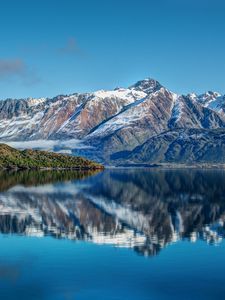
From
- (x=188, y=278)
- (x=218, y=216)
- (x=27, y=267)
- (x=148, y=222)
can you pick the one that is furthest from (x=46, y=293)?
(x=218, y=216)

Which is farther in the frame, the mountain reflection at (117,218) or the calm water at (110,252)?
the mountain reflection at (117,218)

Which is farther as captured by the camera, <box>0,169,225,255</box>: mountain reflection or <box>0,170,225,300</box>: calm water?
Result: <box>0,169,225,255</box>: mountain reflection

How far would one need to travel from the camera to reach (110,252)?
75938 mm

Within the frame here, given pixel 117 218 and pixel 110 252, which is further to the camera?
pixel 117 218

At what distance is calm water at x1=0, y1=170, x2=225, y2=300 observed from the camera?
57594mm

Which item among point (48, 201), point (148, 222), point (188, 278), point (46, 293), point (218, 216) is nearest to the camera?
point (46, 293)

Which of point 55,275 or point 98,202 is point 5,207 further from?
point 55,275

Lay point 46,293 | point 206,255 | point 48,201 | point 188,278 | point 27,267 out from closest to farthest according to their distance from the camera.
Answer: point 46,293
point 188,278
point 27,267
point 206,255
point 48,201

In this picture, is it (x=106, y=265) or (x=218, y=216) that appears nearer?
(x=106, y=265)

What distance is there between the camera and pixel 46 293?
183ft

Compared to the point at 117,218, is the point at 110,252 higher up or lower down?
lower down

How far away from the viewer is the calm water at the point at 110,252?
57.6 m

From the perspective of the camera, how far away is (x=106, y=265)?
6819 cm

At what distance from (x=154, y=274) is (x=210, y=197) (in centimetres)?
11042
